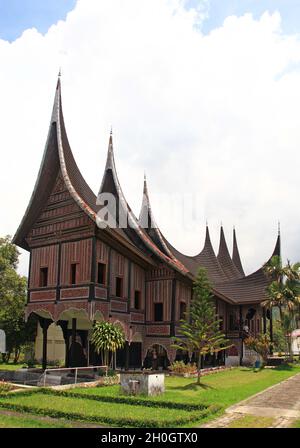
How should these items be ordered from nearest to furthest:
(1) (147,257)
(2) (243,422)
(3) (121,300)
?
(2) (243,422) < (3) (121,300) < (1) (147,257)

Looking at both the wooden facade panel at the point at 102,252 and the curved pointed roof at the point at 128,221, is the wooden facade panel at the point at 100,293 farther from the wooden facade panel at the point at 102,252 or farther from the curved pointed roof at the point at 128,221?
the curved pointed roof at the point at 128,221

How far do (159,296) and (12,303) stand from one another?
51.3 ft

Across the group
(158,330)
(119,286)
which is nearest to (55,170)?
(119,286)

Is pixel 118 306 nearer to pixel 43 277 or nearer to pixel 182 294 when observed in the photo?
pixel 43 277

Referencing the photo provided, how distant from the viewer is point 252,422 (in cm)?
1187

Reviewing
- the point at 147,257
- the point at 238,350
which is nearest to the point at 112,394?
the point at 147,257

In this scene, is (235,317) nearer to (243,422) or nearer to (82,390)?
(82,390)

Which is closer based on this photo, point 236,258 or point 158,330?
point 158,330

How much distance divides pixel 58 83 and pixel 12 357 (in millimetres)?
25021

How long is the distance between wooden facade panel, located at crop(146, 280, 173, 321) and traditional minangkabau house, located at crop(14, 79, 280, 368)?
5cm

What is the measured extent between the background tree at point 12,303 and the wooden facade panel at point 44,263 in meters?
9.32

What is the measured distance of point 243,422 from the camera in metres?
11.9

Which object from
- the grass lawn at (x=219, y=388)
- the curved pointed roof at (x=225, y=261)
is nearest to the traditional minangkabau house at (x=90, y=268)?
the grass lawn at (x=219, y=388)

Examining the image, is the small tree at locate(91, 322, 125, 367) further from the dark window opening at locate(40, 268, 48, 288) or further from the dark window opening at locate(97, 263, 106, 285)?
the dark window opening at locate(40, 268, 48, 288)
